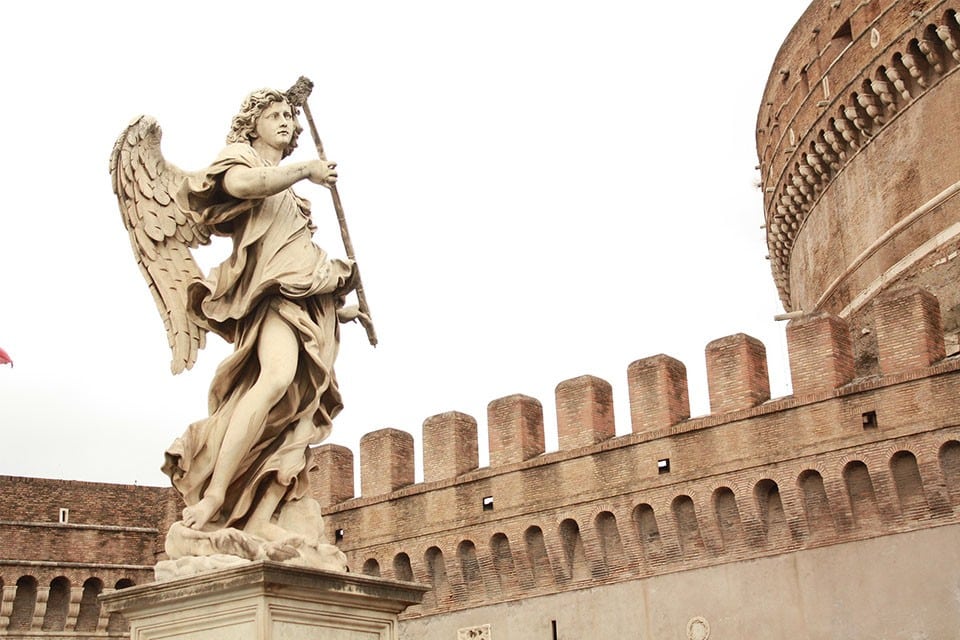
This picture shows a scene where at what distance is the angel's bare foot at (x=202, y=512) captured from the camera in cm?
481

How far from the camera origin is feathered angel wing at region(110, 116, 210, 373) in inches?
208

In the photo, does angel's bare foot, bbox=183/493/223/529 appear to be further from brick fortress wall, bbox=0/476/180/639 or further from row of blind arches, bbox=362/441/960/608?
brick fortress wall, bbox=0/476/180/639

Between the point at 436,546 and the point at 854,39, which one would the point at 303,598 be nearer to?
the point at 436,546

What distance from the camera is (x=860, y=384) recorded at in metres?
16.0

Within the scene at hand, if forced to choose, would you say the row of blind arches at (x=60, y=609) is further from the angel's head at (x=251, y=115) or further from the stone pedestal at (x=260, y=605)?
the stone pedestal at (x=260, y=605)

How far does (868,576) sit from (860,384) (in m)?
2.02

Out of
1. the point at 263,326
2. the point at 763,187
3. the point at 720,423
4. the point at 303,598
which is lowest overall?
the point at 303,598

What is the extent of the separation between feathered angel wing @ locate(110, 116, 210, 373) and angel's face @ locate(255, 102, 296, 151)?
0.32m

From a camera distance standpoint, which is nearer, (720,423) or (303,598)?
(303,598)

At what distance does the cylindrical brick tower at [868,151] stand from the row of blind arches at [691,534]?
174cm

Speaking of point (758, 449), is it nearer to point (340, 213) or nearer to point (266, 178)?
point (340, 213)

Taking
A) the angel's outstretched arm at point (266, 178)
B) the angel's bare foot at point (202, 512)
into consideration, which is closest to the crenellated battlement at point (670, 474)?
the angel's outstretched arm at point (266, 178)

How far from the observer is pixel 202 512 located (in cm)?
482

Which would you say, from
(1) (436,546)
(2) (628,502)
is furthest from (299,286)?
(1) (436,546)
